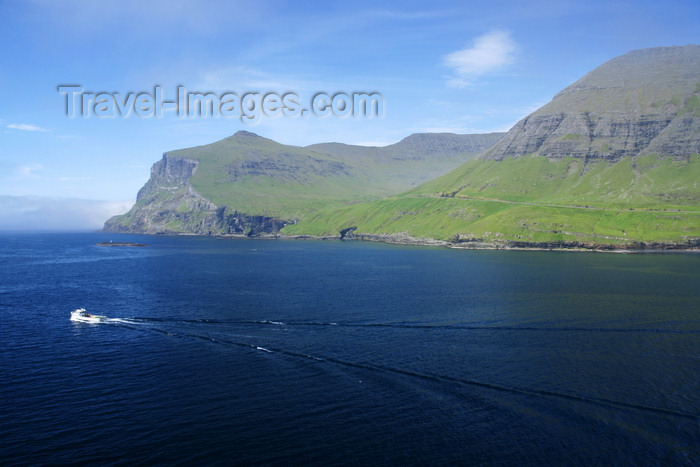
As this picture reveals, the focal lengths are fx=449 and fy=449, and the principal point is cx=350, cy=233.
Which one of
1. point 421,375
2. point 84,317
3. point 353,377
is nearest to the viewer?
point 353,377

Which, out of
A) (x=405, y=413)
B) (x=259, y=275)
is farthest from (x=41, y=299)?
(x=405, y=413)

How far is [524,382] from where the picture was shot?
2231 inches

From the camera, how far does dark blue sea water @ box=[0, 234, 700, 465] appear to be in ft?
141

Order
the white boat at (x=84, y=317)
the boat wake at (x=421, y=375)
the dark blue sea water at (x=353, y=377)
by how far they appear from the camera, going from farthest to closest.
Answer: the white boat at (x=84, y=317), the boat wake at (x=421, y=375), the dark blue sea water at (x=353, y=377)

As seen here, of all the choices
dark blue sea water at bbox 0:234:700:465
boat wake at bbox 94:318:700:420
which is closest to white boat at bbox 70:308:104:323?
dark blue sea water at bbox 0:234:700:465

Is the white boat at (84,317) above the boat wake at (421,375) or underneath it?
above

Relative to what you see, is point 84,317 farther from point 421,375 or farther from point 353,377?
point 421,375

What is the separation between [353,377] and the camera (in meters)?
58.6

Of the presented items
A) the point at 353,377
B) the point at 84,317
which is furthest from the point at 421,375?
the point at 84,317

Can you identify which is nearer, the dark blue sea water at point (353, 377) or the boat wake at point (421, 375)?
the dark blue sea water at point (353, 377)

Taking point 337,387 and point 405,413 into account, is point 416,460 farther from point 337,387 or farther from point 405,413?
point 337,387

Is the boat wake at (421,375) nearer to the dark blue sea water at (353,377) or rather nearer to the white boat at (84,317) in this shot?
the dark blue sea water at (353,377)

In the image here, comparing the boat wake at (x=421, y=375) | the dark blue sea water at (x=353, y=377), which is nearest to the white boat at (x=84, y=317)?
the dark blue sea water at (x=353, y=377)

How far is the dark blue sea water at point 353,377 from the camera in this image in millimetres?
42969
